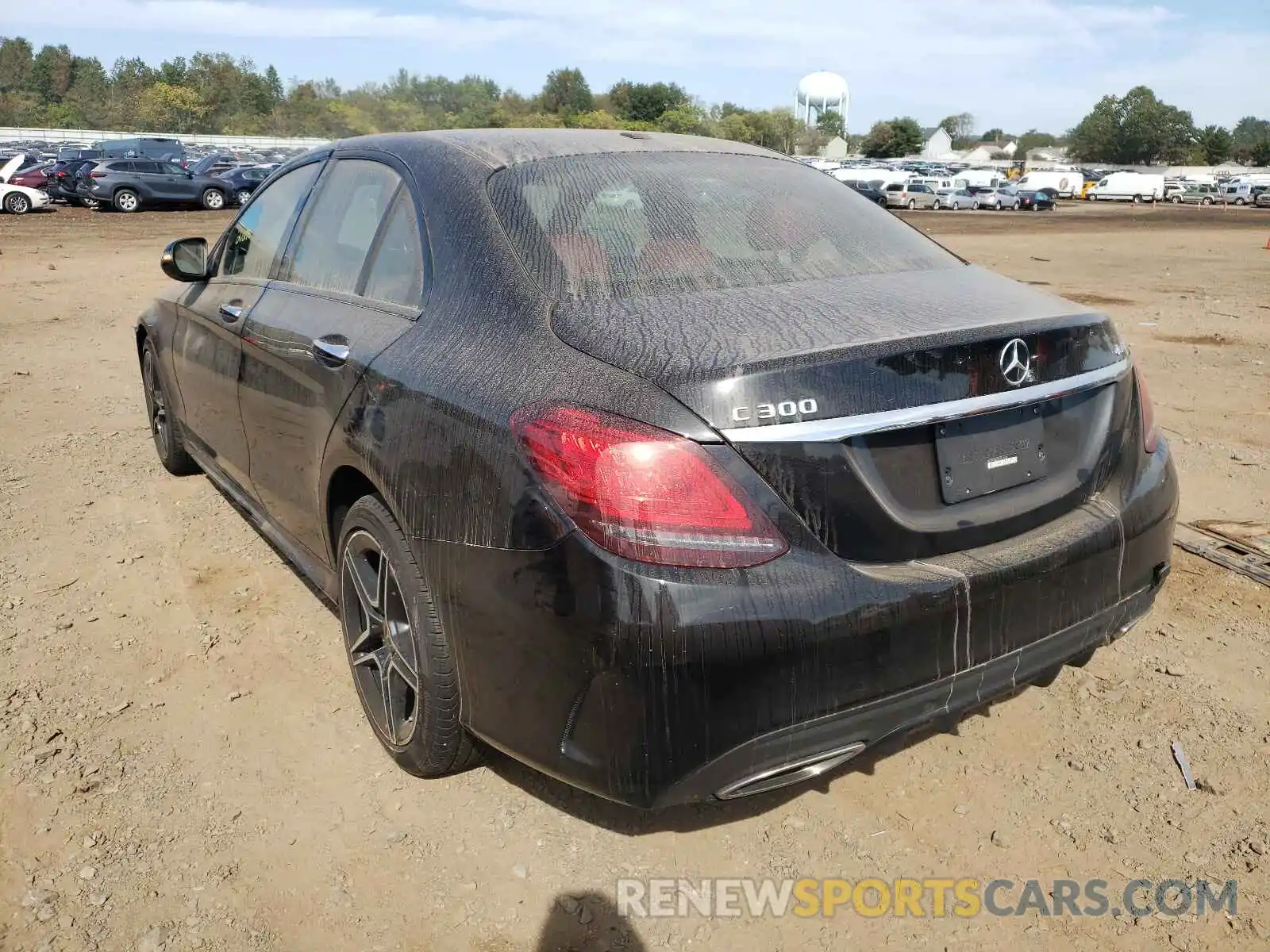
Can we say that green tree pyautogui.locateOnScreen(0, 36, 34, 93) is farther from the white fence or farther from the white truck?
the white truck

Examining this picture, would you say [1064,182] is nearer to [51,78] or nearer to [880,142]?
[880,142]

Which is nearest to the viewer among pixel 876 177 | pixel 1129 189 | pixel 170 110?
pixel 876 177

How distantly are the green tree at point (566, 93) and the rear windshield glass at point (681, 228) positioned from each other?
143080mm

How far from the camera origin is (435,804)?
8.86ft

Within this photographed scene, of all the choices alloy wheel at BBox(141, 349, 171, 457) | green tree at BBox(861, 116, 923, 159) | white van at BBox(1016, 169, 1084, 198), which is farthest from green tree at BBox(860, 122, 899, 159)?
alloy wheel at BBox(141, 349, 171, 457)

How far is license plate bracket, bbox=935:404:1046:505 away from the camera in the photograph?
2.17 meters

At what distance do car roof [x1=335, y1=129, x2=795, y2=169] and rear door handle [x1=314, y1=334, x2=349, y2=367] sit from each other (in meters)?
0.62

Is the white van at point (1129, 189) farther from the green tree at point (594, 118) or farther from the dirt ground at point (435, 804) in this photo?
the dirt ground at point (435, 804)

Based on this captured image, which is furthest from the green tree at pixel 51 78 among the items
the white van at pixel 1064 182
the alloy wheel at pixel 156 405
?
the alloy wheel at pixel 156 405

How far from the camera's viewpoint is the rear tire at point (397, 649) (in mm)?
2465

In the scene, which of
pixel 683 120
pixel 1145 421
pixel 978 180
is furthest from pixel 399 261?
pixel 683 120

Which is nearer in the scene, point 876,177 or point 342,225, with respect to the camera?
point 342,225

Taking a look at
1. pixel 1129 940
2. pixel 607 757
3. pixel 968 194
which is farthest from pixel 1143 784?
pixel 968 194

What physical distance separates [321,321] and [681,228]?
3.67ft
